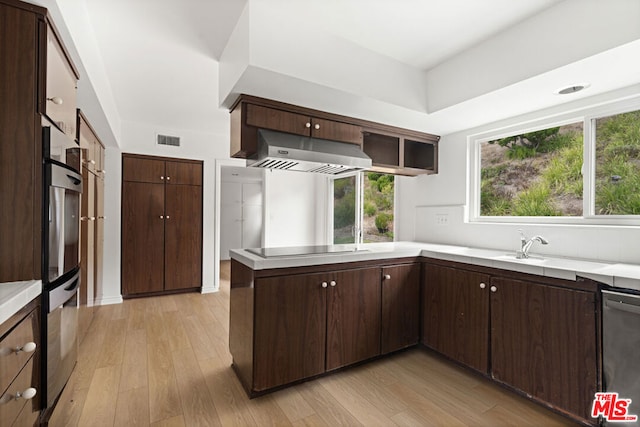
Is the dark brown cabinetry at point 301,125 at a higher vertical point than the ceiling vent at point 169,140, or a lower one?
lower

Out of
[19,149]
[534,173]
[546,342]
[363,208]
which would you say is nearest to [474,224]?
[534,173]

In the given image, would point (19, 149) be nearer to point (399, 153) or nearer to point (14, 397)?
point (14, 397)

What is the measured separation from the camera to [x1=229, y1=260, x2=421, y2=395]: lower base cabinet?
1854 millimetres

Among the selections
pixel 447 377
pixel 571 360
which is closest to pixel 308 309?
pixel 447 377

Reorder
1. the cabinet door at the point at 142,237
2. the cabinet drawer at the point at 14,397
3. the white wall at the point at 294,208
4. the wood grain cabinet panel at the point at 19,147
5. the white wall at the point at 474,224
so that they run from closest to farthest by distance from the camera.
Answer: the cabinet drawer at the point at 14,397, the wood grain cabinet panel at the point at 19,147, the white wall at the point at 474,224, the cabinet door at the point at 142,237, the white wall at the point at 294,208

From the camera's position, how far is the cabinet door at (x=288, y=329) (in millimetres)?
1843

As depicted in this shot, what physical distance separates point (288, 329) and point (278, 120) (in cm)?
143

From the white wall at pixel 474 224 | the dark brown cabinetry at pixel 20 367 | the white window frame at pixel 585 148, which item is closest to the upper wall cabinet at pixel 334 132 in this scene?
the white wall at pixel 474 224

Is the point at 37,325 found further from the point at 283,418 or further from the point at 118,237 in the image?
the point at 118,237

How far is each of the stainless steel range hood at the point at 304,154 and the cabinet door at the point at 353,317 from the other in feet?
2.71

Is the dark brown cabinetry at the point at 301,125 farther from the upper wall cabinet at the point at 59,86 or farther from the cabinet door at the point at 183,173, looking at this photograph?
the cabinet door at the point at 183,173

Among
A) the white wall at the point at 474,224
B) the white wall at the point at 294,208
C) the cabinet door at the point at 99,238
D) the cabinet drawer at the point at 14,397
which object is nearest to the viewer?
the cabinet drawer at the point at 14,397

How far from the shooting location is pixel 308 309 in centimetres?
199

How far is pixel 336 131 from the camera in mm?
2494
